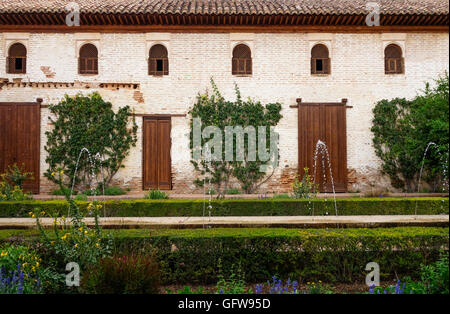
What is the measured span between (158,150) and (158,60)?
323cm

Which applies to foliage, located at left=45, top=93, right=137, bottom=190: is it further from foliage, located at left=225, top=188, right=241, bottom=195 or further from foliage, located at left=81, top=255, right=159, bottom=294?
foliage, located at left=81, top=255, right=159, bottom=294

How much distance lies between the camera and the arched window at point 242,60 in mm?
10891

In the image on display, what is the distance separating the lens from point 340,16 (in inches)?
404

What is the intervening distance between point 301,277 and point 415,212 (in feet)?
15.1

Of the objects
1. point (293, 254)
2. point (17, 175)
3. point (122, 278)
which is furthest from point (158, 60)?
point (122, 278)

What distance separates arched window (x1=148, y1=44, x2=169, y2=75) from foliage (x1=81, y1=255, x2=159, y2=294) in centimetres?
897

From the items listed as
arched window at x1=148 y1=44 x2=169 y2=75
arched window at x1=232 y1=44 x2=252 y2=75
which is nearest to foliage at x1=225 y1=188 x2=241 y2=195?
arched window at x1=232 y1=44 x2=252 y2=75

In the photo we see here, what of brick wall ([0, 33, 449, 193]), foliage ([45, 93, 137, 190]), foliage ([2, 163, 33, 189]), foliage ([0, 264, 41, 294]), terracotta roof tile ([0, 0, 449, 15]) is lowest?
foliage ([0, 264, 41, 294])

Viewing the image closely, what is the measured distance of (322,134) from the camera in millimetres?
10711

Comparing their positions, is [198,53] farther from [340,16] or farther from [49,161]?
[49,161]

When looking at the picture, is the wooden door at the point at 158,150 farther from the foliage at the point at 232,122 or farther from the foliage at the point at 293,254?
the foliage at the point at 293,254

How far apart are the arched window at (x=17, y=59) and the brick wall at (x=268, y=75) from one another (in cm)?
73

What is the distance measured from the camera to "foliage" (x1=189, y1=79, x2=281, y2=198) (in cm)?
1070
